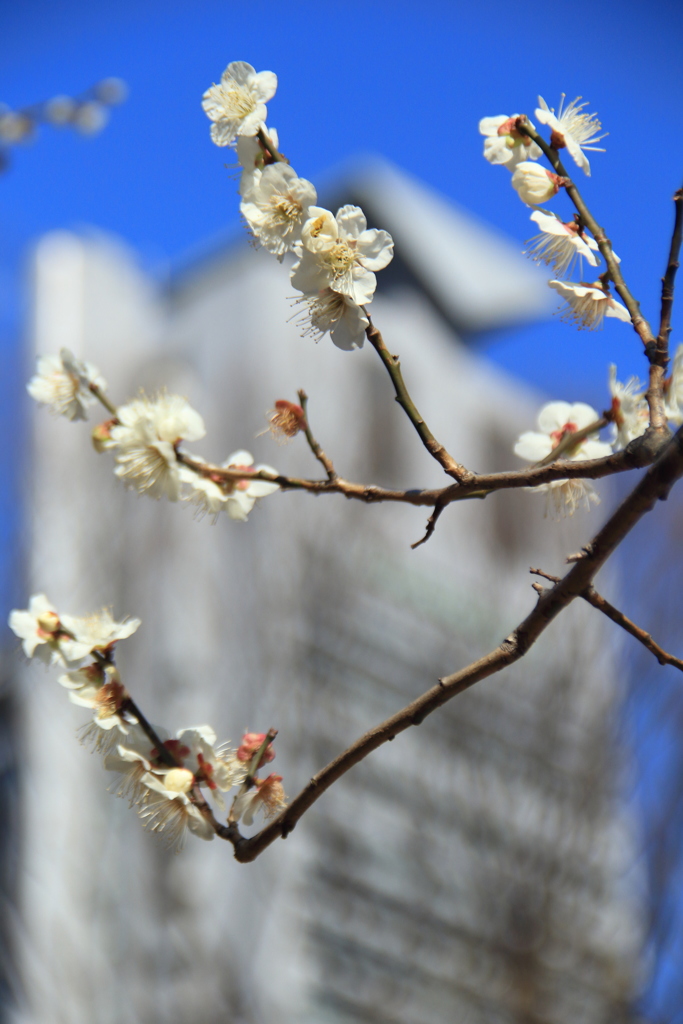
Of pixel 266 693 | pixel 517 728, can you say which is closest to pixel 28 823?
pixel 266 693

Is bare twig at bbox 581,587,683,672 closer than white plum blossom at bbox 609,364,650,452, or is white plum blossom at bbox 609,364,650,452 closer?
bare twig at bbox 581,587,683,672

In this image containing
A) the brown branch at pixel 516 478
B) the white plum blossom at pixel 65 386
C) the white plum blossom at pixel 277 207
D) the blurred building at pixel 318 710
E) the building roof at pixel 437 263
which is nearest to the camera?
the brown branch at pixel 516 478

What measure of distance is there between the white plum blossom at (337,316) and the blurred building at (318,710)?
4.92 ft

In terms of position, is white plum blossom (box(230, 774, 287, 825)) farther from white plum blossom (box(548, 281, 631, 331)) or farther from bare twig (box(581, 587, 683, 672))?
white plum blossom (box(548, 281, 631, 331))

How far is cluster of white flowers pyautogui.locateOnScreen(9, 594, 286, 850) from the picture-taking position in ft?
2.72

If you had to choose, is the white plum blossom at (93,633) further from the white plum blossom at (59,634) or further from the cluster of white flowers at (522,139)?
the cluster of white flowers at (522,139)

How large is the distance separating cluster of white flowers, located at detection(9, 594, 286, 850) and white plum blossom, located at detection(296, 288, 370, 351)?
345 mm

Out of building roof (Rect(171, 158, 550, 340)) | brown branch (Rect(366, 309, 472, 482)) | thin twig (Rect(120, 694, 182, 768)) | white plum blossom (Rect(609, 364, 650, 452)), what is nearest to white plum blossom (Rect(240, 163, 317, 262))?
brown branch (Rect(366, 309, 472, 482))

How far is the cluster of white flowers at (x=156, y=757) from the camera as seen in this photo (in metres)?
0.83

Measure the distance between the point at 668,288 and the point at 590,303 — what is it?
0.09 meters

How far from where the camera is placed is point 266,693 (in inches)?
149

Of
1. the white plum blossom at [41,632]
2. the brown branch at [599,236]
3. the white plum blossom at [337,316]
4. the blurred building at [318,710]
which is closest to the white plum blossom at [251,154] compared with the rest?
the white plum blossom at [337,316]

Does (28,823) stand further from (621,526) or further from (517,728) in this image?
(621,526)

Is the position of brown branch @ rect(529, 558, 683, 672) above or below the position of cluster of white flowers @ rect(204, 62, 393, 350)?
below
